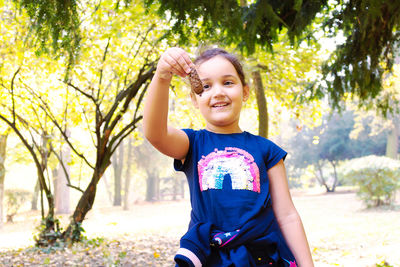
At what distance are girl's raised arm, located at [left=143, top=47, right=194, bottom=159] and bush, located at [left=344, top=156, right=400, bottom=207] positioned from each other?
13.4m

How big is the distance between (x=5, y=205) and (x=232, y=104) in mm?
17491

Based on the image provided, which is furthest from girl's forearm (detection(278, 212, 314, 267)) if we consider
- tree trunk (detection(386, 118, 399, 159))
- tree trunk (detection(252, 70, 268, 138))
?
tree trunk (detection(386, 118, 399, 159))

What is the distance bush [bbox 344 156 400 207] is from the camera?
13664 mm

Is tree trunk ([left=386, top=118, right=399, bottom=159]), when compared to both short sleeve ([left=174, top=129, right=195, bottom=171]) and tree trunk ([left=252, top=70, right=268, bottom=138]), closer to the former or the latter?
tree trunk ([left=252, top=70, right=268, bottom=138])

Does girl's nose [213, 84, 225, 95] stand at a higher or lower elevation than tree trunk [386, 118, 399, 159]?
lower

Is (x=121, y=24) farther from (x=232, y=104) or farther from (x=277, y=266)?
(x=277, y=266)

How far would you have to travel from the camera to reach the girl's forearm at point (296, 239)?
5.25 ft

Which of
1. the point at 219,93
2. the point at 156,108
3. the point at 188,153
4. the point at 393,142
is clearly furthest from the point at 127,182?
the point at 156,108

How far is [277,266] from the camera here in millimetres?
1489

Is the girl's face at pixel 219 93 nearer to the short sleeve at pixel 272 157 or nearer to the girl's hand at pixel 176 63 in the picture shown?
the short sleeve at pixel 272 157

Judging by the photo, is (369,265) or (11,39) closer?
(369,265)

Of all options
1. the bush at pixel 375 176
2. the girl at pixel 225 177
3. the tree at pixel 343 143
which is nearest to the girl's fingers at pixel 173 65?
the girl at pixel 225 177

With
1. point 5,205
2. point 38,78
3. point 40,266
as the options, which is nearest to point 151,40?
point 38,78

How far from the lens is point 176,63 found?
1308mm
